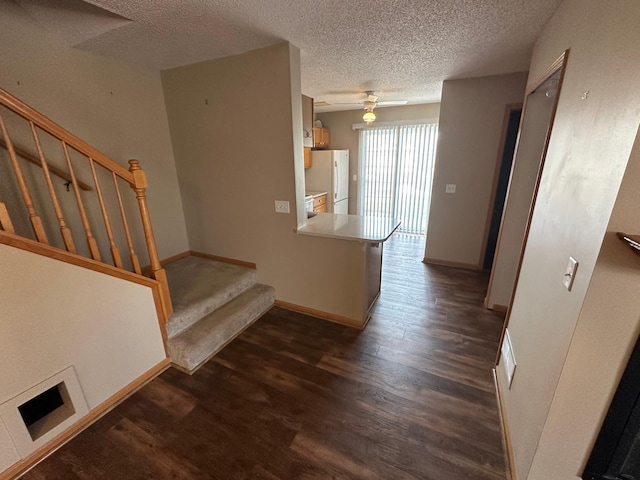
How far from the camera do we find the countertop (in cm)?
221

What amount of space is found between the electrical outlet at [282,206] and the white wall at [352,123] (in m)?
3.34

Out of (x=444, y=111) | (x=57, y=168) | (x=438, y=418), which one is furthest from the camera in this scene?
(x=444, y=111)

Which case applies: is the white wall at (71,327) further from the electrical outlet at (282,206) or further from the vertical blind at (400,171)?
the vertical blind at (400,171)

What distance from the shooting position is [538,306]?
1.29 metres

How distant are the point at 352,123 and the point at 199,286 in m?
Answer: 4.27

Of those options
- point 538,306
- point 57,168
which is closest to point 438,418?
point 538,306

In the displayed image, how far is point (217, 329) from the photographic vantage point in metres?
2.16

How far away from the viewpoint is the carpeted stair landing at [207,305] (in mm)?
2016

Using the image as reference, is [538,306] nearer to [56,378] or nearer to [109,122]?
[56,378]

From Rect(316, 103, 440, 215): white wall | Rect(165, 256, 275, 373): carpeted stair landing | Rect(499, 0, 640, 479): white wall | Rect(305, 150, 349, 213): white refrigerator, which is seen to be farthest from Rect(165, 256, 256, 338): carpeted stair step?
Rect(316, 103, 440, 215): white wall

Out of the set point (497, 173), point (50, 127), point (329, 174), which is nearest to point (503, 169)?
point (497, 173)

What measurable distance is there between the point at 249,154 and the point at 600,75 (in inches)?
91.3

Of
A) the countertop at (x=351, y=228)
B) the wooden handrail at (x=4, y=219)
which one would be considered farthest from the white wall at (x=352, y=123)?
the wooden handrail at (x=4, y=219)

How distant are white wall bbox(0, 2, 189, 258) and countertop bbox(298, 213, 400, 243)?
1667mm
